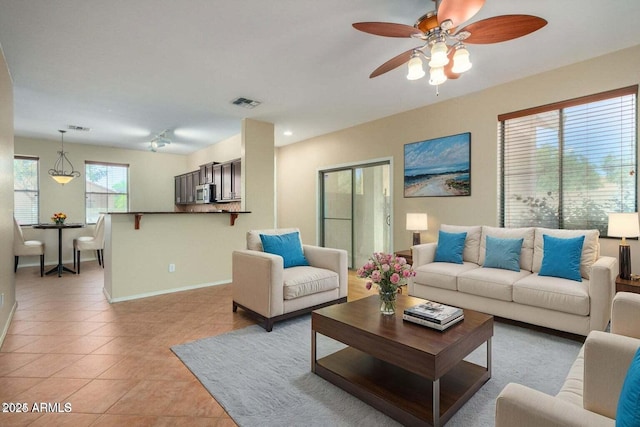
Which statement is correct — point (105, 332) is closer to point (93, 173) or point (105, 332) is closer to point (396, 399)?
point (396, 399)

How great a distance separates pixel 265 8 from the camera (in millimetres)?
2326

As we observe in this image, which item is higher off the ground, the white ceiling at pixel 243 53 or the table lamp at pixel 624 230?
the white ceiling at pixel 243 53

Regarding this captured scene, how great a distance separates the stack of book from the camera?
1.92 metres

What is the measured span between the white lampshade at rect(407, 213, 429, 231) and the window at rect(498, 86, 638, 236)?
90 cm

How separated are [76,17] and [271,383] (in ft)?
9.79

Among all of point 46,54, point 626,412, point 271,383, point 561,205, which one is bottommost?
point 271,383

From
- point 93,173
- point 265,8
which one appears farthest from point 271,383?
point 93,173

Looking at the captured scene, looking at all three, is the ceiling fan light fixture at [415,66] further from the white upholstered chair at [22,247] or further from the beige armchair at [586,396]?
the white upholstered chair at [22,247]

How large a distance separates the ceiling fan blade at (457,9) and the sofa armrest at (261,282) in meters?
2.21

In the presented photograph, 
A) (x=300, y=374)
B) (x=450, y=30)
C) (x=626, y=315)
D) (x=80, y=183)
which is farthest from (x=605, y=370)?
(x=80, y=183)

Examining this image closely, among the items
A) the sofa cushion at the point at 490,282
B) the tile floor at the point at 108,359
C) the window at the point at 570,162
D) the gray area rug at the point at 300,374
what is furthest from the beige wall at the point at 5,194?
the window at the point at 570,162

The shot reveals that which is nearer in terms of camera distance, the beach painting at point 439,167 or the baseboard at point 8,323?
the baseboard at point 8,323

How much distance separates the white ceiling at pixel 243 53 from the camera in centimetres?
235

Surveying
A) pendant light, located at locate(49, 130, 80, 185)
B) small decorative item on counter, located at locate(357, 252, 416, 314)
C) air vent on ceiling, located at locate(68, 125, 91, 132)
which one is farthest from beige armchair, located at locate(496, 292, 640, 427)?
pendant light, located at locate(49, 130, 80, 185)
